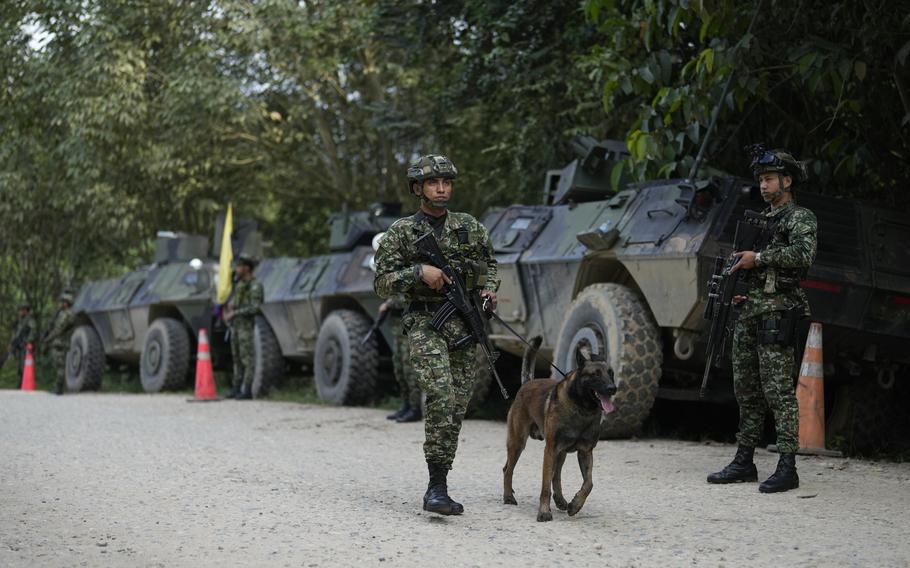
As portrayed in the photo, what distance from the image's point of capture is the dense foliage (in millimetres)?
10703

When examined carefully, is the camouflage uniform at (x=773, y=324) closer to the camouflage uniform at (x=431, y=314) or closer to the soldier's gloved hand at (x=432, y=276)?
the camouflage uniform at (x=431, y=314)

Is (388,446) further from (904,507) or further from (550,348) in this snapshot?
(904,507)

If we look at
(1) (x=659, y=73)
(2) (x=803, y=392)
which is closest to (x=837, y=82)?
(1) (x=659, y=73)

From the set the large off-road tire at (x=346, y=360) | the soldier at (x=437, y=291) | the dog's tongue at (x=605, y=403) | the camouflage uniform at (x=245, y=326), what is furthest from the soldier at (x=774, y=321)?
the camouflage uniform at (x=245, y=326)

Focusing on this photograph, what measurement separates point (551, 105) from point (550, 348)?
17.9 ft

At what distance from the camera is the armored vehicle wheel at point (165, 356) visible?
59.5 feet

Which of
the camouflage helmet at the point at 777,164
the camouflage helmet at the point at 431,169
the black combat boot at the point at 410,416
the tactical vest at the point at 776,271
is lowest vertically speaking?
the black combat boot at the point at 410,416

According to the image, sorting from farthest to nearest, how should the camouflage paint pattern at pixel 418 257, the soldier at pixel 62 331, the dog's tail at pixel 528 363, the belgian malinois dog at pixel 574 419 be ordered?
the soldier at pixel 62 331 < the dog's tail at pixel 528 363 < the camouflage paint pattern at pixel 418 257 < the belgian malinois dog at pixel 574 419

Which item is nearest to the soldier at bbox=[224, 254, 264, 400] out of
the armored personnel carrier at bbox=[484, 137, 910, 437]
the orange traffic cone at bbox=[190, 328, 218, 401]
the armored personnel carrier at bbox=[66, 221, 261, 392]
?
the orange traffic cone at bbox=[190, 328, 218, 401]

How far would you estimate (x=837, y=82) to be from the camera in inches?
369

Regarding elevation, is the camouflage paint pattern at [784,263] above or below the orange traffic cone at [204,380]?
above

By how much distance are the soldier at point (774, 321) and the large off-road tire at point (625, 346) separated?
224 cm

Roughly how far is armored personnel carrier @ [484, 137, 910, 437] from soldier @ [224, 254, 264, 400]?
230 inches

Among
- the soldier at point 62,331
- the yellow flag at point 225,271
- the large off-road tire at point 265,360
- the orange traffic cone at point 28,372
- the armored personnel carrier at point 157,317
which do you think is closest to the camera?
the large off-road tire at point 265,360
